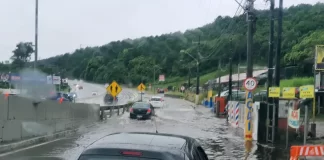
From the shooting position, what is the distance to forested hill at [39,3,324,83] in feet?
165

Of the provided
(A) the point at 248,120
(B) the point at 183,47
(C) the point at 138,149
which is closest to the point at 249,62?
(A) the point at 248,120

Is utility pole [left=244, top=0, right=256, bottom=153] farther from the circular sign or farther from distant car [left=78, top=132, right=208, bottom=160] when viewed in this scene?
distant car [left=78, top=132, right=208, bottom=160]

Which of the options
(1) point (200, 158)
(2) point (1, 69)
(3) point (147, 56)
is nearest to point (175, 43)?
(3) point (147, 56)

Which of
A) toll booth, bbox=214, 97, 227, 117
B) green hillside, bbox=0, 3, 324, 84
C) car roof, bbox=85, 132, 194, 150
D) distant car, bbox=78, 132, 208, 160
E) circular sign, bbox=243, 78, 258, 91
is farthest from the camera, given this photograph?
green hillside, bbox=0, 3, 324, 84

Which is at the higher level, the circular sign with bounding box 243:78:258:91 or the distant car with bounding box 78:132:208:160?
the circular sign with bounding box 243:78:258:91

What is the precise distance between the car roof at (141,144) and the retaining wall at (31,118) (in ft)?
34.7

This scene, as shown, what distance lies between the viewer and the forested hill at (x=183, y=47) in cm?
5041

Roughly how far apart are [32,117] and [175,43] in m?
101

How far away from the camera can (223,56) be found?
98375 millimetres

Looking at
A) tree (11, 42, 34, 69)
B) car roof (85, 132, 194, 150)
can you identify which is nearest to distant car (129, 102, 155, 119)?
tree (11, 42, 34, 69)

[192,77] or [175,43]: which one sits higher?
[175,43]

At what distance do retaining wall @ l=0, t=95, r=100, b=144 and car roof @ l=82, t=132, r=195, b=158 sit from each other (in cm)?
1057

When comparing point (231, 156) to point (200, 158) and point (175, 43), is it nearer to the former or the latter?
point (200, 158)

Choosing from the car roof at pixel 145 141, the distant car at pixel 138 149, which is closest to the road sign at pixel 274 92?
the car roof at pixel 145 141
